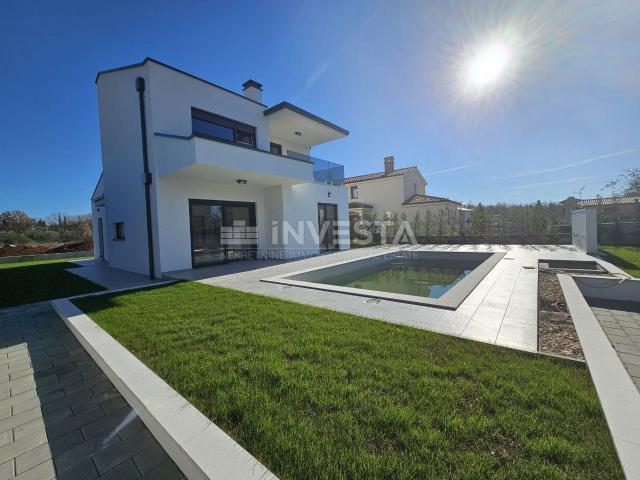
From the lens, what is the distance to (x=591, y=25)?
613 cm

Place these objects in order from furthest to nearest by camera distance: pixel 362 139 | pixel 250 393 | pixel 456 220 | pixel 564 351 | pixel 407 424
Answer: pixel 456 220
pixel 362 139
pixel 564 351
pixel 250 393
pixel 407 424

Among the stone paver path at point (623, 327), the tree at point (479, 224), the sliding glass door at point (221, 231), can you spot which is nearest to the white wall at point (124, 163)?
the sliding glass door at point (221, 231)

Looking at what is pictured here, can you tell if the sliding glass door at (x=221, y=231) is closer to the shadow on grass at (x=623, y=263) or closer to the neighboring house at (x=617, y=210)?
the shadow on grass at (x=623, y=263)

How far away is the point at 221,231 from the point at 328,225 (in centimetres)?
628

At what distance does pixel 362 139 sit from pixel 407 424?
15754 mm

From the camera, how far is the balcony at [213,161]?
7.68m

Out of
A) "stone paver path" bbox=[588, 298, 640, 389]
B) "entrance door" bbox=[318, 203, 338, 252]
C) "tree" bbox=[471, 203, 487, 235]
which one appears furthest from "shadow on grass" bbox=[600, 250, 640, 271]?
"entrance door" bbox=[318, 203, 338, 252]

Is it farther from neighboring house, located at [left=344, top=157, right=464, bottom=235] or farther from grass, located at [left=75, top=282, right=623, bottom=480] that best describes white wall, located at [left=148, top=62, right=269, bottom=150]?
neighboring house, located at [left=344, top=157, right=464, bottom=235]

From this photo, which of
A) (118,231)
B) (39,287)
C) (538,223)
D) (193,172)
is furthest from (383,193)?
(39,287)

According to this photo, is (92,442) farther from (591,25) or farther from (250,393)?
(591,25)

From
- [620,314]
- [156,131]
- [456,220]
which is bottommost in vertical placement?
[620,314]

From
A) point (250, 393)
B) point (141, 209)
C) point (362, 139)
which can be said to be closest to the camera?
point (250, 393)

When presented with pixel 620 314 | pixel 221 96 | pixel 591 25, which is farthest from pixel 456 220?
pixel 221 96

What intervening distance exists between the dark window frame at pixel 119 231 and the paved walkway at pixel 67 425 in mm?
7744
